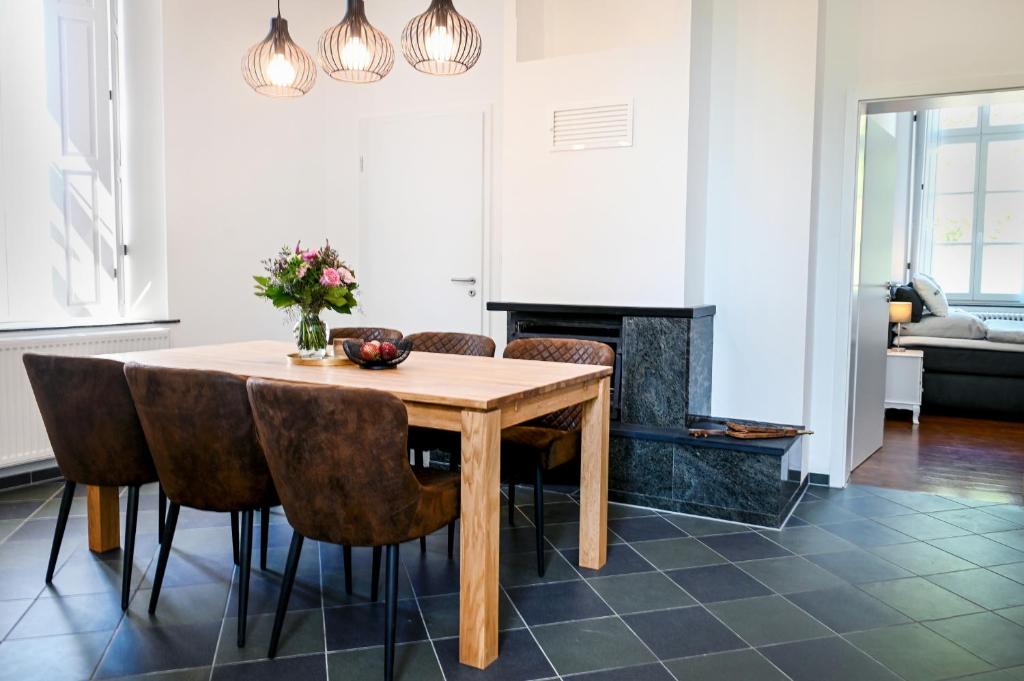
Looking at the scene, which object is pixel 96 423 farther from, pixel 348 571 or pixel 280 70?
pixel 280 70

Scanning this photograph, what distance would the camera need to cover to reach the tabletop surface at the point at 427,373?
2.38 metres

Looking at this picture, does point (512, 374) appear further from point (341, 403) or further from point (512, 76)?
point (512, 76)

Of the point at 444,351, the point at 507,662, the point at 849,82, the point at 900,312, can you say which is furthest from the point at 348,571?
the point at 900,312

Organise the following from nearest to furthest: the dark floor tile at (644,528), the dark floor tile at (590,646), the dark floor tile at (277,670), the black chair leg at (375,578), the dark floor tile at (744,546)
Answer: the dark floor tile at (277,670)
the dark floor tile at (590,646)
the black chair leg at (375,578)
the dark floor tile at (744,546)
the dark floor tile at (644,528)

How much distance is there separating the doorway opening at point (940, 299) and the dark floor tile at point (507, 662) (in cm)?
274

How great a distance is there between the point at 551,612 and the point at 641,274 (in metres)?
2.06

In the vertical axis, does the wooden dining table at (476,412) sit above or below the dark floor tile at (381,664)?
above

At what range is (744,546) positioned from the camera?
3.39m

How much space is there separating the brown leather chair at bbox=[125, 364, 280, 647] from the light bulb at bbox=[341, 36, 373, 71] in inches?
56.7

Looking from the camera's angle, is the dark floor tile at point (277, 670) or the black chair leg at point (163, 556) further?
the black chair leg at point (163, 556)

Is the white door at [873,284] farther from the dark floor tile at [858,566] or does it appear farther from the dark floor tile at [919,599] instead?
the dark floor tile at [919,599]

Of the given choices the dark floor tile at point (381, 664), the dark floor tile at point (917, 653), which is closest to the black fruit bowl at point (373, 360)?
the dark floor tile at point (381, 664)

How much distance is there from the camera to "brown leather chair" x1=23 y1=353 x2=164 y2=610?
2691mm

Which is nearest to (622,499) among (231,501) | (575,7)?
(231,501)
